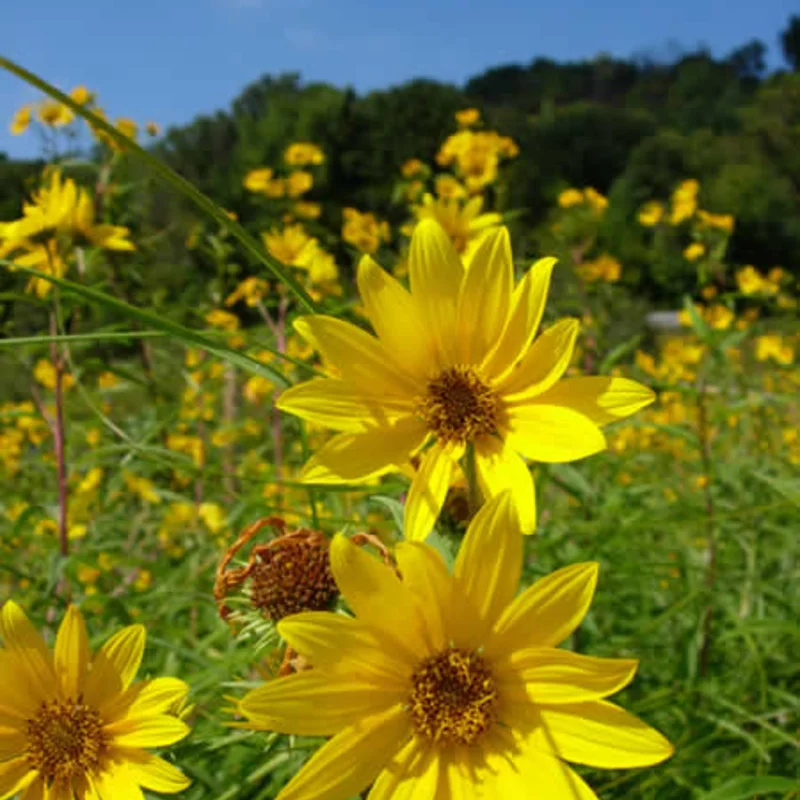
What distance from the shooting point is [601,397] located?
60cm

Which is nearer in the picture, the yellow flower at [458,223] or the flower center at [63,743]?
the flower center at [63,743]

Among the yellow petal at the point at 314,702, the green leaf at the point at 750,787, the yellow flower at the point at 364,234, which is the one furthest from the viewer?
the yellow flower at the point at 364,234

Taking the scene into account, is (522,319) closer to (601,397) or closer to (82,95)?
(601,397)

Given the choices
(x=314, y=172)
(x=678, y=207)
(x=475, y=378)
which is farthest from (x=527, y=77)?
(x=475, y=378)

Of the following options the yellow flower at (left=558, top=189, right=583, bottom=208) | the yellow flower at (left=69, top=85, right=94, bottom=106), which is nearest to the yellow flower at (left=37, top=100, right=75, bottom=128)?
the yellow flower at (left=69, top=85, right=94, bottom=106)

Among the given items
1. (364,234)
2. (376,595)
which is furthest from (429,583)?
(364,234)

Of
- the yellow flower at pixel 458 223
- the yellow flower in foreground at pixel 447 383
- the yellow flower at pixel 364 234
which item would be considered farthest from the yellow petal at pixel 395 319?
the yellow flower at pixel 364 234

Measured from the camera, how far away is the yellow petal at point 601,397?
1.91 ft

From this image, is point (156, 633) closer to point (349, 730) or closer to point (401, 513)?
point (401, 513)

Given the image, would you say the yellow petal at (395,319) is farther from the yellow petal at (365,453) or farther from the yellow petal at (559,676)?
the yellow petal at (559,676)

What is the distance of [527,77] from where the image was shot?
66.4 m

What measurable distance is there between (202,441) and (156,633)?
1.10m

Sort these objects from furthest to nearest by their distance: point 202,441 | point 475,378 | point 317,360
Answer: point 202,441 → point 317,360 → point 475,378

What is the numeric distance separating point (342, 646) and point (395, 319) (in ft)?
0.79
